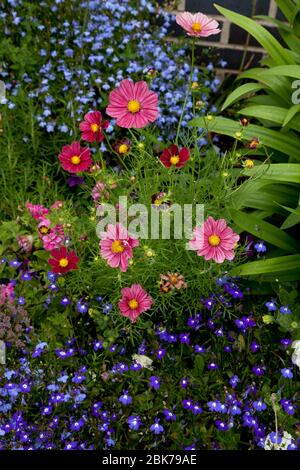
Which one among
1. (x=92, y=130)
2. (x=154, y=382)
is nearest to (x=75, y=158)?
(x=92, y=130)

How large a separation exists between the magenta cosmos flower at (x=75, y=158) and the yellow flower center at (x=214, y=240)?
508 millimetres

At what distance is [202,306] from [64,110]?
1358 mm

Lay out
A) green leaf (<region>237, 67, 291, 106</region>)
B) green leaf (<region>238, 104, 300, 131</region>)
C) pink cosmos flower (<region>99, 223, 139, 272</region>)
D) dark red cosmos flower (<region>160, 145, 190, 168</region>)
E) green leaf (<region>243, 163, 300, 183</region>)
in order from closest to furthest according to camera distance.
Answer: pink cosmos flower (<region>99, 223, 139, 272</region>) < dark red cosmos flower (<region>160, 145, 190, 168</region>) < green leaf (<region>243, 163, 300, 183</region>) < green leaf (<region>238, 104, 300, 131</region>) < green leaf (<region>237, 67, 291, 106</region>)

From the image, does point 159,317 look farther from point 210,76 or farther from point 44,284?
point 210,76

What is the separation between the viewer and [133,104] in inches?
88.4

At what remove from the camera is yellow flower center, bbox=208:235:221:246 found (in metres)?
2.15

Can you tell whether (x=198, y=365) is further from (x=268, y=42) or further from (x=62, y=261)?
(x=268, y=42)

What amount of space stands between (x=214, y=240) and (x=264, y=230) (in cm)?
62

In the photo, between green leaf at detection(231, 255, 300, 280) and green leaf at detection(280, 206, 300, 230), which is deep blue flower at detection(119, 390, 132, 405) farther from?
green leaf at detection(280, 206, 300, 230)

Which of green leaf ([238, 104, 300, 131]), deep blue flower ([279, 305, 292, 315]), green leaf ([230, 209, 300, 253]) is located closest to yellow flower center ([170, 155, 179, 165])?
green leaf ([230, 209, 300, 253])

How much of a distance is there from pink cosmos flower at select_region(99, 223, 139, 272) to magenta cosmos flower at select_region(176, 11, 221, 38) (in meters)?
0.70

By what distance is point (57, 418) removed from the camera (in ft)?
7.27

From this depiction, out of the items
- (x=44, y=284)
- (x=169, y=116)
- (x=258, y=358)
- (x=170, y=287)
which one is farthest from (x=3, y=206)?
(x=258, y=358)

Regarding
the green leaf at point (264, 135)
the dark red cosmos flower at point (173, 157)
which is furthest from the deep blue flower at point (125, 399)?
the green leaf at point (264, 135)
